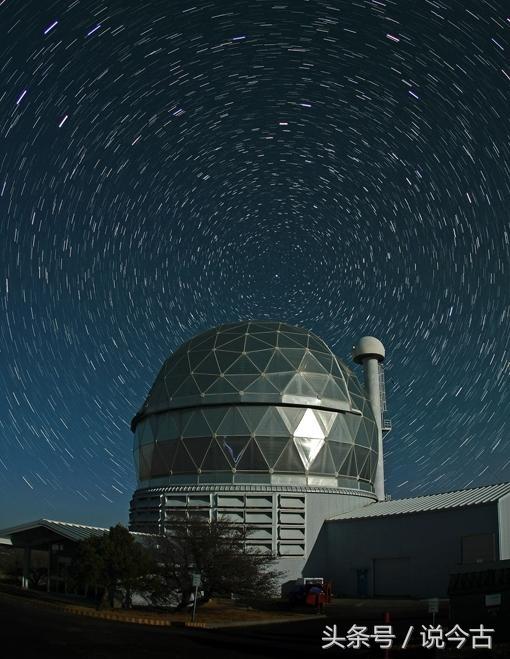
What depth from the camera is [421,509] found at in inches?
1489

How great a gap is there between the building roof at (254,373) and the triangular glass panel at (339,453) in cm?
232

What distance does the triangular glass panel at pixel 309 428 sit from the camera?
45.7 m

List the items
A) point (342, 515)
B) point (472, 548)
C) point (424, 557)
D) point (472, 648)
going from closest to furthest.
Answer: point (472, 648) → point (472, 548) → point (424, 557) → point (342, 515)

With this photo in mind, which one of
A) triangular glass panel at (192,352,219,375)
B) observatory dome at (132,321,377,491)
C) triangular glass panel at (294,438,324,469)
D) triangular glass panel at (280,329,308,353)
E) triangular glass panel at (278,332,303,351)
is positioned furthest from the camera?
triangular glass panel at (280,329,308,353)

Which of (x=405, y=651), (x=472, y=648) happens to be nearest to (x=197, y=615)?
(x=405, y=651)

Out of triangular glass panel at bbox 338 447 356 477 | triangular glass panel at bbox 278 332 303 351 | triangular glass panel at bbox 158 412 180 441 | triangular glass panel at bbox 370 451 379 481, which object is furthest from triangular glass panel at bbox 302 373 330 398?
triangular glass panel at bbox 158 412 180 441

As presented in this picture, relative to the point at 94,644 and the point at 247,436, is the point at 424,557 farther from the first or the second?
the point at 94,644

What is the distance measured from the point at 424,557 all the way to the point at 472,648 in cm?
2262

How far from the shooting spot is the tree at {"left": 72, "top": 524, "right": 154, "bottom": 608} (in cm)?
3055

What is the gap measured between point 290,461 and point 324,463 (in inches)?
92.0

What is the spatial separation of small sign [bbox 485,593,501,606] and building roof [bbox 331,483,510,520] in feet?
57.9

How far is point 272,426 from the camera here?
149 feet

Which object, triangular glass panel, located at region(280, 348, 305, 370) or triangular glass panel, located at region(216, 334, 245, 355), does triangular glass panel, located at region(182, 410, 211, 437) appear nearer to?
triangular glass panel, located at region(216, 334, 245, 355)

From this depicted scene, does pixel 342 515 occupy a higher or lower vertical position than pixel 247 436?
lower
